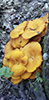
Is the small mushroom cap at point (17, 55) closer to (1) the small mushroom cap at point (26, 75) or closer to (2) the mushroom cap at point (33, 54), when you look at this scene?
(2) the mushroom cap at point (33, 54)

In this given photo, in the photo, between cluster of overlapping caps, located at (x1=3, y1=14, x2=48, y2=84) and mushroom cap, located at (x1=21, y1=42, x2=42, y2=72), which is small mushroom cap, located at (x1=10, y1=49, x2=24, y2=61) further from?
mushroom cap, located at (x1=21, y1=42, x2=42, y2=72)

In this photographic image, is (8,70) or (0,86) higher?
(8,70)

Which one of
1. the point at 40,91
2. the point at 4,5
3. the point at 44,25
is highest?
the point at 4,5

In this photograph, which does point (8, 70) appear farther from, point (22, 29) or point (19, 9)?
point (19, 9)

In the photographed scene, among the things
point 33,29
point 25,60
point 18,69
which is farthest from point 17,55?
point 33,29

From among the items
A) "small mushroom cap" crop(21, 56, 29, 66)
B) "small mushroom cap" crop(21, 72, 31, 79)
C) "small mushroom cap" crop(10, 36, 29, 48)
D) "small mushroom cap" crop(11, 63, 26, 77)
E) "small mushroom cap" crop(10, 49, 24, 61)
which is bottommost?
"small mushroom cap" crop(21, 72, 31, 79)

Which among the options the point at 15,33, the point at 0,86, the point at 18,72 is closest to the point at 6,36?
the point at 15,33

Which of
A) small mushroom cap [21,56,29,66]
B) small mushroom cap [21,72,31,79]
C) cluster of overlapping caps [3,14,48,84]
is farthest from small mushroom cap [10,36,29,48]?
small mushroom cap [21,72,31,79]
